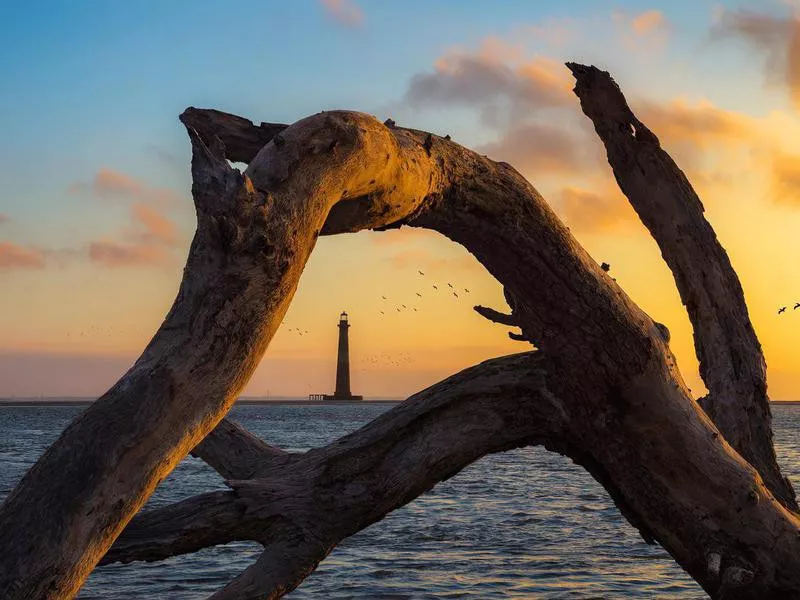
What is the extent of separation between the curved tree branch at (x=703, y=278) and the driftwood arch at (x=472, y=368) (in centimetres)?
2

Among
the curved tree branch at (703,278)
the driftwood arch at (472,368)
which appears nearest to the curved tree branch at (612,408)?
the driftwood arch at (472,368)

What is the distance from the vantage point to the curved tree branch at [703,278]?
23.2 ft

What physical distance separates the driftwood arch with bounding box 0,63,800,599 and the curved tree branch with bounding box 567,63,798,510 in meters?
0.02

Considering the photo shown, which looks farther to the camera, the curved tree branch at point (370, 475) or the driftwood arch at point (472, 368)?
the curved tree branch at point (370, 475)

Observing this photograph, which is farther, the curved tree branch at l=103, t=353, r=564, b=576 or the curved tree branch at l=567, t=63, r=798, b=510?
the curved tree branch at l=567, t=63, r=798, b=510

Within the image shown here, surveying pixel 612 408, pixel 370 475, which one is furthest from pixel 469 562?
pixel 612 408

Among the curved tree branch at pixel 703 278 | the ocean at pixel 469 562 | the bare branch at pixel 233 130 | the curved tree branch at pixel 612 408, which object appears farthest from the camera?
the ocean at pixel 469 562

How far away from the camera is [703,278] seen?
24.0ft

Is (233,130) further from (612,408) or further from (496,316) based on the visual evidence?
(612,408)

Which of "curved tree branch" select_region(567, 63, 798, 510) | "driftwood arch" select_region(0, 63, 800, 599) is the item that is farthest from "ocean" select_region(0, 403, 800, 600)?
"driftwood arch" select_region(0, 63, 800, 599)

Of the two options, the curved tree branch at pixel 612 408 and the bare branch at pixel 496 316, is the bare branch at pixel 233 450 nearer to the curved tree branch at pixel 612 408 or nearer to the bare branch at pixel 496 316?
the curved tree branch at pixel 612 408

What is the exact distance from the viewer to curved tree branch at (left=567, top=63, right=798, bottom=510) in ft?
23.2

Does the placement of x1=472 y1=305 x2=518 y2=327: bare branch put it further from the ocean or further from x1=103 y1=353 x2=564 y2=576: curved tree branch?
the ocean

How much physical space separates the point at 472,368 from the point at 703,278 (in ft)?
7.57
